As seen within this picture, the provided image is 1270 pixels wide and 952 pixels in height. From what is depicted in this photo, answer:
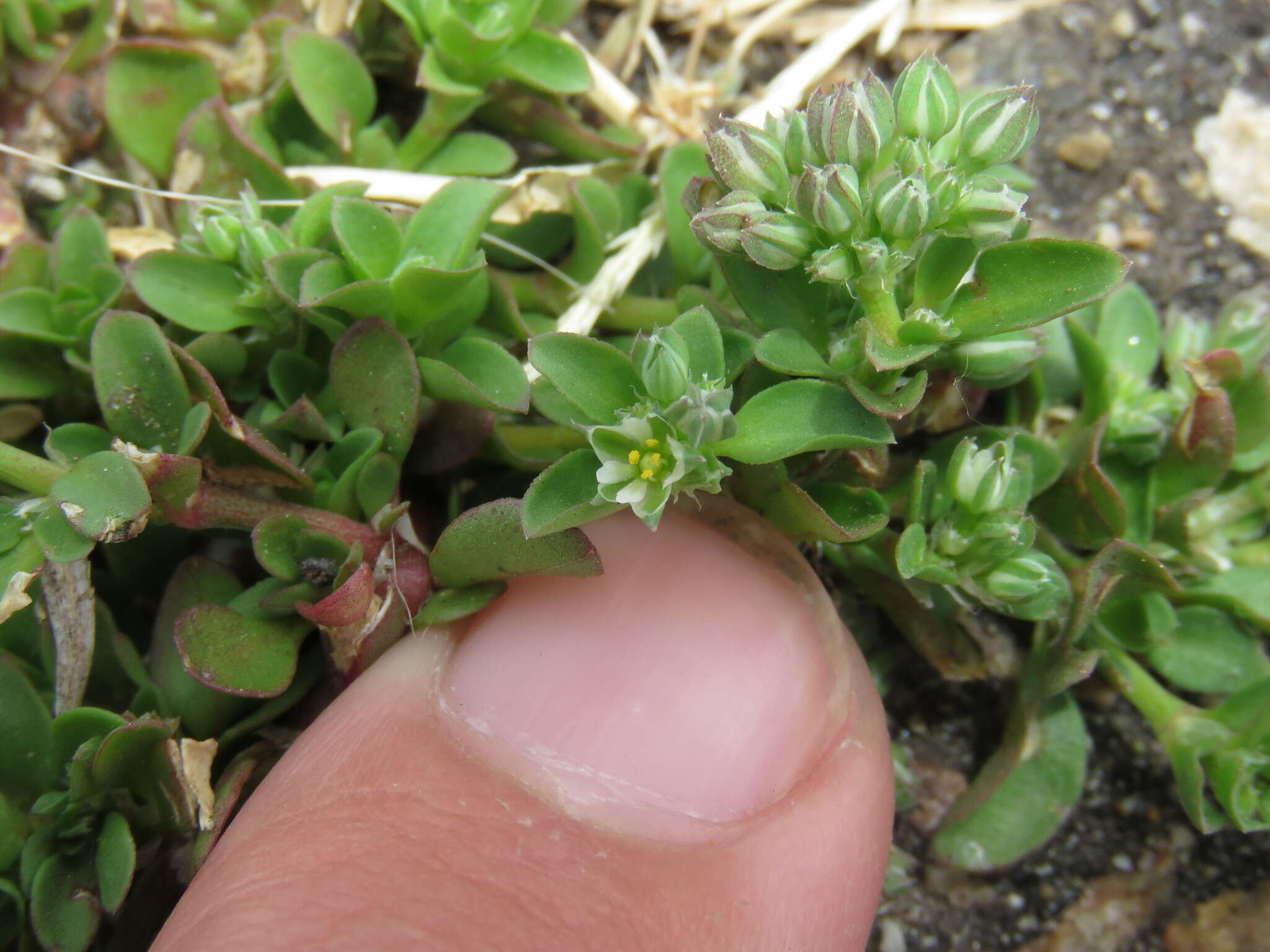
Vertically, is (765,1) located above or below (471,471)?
above

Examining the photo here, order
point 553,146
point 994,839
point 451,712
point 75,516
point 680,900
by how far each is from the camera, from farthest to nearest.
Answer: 1. point 553,146
2. point 994,839
3. point 451,712
4. point 680,900
5. point 75,516

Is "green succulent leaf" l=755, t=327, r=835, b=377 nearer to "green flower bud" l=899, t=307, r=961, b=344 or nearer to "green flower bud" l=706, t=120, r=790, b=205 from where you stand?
"green flower bud" l=899, t=307, r=961, b=344

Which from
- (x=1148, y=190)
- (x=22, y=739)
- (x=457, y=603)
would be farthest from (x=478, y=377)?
(x=1148, y=190)

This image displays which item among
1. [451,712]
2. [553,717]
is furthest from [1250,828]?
[451,712]

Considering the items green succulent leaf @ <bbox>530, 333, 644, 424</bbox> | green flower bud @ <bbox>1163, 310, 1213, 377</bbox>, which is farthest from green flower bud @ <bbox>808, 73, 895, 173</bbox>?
green flower bud @ <bbox>1163, 310, 1213, 377</bbox>

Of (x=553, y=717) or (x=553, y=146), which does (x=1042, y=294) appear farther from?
(x=553, y=146)

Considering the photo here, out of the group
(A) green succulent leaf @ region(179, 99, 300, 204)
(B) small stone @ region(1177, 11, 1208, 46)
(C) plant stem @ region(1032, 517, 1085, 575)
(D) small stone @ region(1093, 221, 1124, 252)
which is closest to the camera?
(C) plant stem @ region(1032, 517, 1085, 575)

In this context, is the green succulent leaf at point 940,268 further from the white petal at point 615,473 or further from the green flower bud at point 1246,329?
the green flower bud at point 1246,329
